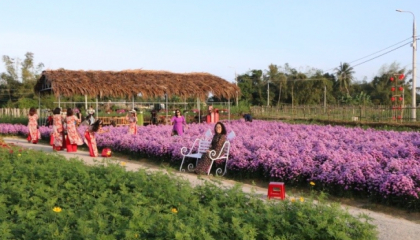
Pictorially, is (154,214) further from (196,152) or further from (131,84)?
(131,84)

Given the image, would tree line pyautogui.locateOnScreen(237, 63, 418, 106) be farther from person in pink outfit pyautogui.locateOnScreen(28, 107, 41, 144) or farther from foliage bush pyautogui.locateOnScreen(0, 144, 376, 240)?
foliage bush pyautogui.locateOnScreen(0, 144, 376, 240)

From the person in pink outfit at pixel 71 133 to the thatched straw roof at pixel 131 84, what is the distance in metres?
6.67

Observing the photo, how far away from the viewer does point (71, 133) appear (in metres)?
14.4

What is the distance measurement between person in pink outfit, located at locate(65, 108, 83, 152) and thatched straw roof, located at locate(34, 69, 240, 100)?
21.9 feet

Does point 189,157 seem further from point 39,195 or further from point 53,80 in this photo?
point 53,80

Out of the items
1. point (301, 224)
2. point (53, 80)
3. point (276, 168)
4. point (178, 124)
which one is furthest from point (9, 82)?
point (301, 224)

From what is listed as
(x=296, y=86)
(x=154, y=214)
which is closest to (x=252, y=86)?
(x=296, y=86)

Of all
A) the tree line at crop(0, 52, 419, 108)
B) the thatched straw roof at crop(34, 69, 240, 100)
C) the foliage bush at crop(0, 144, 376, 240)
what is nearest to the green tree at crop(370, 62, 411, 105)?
the tree line at crop(0, 52, 419, 108)

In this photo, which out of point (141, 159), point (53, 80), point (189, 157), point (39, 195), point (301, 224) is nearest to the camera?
point (301, 224)

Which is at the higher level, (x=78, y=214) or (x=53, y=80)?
(x=53, y=80)

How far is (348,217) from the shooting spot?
464 centimetres

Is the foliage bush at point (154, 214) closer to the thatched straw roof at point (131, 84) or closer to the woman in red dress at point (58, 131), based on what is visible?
the woman in red dress at point (58, 131)

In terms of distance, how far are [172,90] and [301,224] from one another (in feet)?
64.7

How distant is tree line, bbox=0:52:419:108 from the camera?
45.1 m
